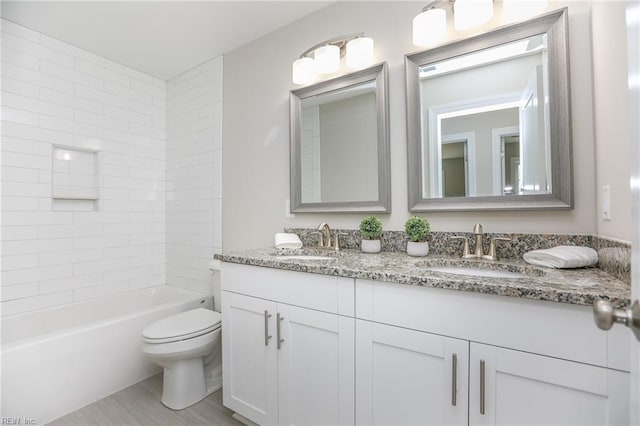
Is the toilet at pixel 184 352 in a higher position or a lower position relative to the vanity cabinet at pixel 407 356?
lower

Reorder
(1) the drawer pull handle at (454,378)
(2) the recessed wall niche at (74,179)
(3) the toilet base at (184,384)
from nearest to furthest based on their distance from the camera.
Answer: (1) the drawer pull handle at (454,378) < (3) the toilet base at (184,384) < (2) the recessed wall niche at (74,179)

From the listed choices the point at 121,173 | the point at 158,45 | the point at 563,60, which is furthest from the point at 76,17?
the point at 563,60


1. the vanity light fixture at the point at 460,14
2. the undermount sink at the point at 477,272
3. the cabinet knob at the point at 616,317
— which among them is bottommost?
the undermount sink at the point at 477,272

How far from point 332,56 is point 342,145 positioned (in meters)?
0.52

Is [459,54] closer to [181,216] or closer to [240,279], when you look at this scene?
[240,279]

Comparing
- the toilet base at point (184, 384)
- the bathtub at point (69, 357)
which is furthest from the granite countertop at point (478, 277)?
the bathtub at point (69, 357)

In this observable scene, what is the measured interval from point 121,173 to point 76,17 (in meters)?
1.13

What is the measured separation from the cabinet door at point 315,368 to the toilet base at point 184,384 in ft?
2.45

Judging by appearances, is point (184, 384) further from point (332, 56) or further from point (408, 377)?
point (332, 56)

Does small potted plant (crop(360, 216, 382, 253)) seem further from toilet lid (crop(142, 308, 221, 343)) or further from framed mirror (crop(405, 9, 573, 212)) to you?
toilet lid (crop(142, 308, 221, 343))

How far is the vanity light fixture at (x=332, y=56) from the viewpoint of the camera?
170 centimetres

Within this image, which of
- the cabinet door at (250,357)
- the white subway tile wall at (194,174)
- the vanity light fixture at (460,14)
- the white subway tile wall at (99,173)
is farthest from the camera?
the white subway tile wall at (194,174)

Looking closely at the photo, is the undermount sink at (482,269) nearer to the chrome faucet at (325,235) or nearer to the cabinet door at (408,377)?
the cabinet door at (408,377)

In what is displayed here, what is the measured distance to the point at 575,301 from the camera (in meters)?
0.78
